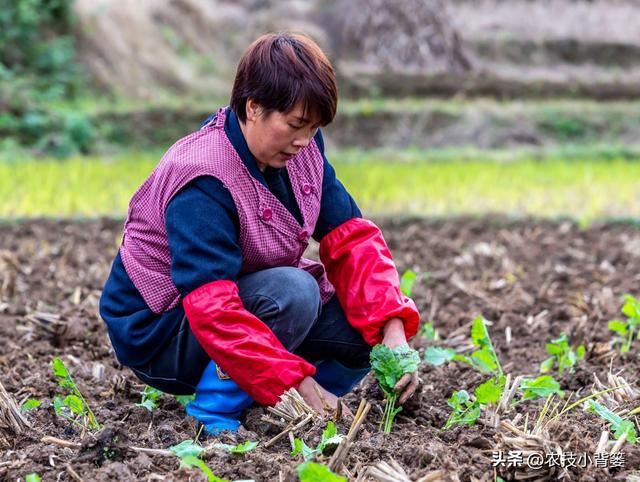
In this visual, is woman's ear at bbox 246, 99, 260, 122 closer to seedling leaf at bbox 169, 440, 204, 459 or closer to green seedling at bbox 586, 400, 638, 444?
seedling leaf at bbox 169, 440, 204, 459

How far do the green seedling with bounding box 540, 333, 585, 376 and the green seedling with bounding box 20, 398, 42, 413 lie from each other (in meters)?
1.50

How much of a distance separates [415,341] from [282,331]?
43.6 inches

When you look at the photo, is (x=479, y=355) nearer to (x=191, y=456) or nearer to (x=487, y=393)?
(x=487, y=393)

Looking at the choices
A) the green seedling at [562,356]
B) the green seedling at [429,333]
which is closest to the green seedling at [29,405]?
the green seedling at [429,333]

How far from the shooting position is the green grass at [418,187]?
653cm

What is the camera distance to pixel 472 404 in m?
2.46

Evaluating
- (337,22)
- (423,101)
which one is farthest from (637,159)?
(337,22)

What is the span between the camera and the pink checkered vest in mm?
2391

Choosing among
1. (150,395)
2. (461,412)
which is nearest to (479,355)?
(461,412)

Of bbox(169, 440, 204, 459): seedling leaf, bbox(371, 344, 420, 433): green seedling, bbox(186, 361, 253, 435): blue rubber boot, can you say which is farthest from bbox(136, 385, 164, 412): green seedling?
bbox(371, 344, 420, 433): green seedling

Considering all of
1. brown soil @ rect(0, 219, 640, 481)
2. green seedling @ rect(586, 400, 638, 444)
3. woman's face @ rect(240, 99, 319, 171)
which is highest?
woman's face @ rect(240, 99, 319, 171)

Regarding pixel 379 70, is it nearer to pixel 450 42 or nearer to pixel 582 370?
pixel 450 42

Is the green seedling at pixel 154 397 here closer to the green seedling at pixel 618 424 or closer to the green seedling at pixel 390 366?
the green seedling at pixel 390 366

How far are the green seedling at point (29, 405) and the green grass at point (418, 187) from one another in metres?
3.60
